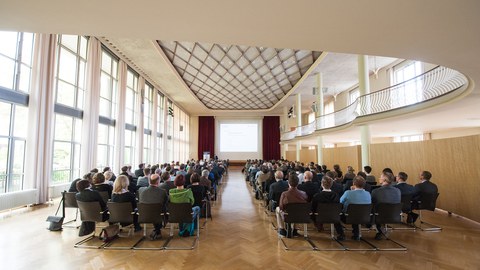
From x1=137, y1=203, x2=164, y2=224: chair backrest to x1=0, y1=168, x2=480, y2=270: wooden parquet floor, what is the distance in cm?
48

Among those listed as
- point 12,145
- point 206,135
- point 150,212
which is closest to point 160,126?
point 206,135

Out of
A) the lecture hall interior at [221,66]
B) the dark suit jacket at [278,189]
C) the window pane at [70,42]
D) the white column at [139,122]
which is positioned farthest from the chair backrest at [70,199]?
the white column at [139,122]

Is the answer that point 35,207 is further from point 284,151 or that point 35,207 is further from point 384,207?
A: point 284,151

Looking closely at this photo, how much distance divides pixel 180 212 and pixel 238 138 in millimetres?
25036

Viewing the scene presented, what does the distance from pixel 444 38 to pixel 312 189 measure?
3270 mm

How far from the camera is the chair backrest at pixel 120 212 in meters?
3.94

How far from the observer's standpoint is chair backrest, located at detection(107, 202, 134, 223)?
3943 millimetres

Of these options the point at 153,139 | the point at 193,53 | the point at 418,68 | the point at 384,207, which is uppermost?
the point at 193,53

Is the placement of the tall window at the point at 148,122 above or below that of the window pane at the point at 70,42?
below

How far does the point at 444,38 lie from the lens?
134 inches

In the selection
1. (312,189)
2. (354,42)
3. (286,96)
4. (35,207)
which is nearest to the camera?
(354,42)

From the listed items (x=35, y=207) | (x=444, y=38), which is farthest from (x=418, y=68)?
(x=35, y=207)

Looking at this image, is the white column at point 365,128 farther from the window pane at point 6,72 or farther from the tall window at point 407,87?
the window pane at point 6,72

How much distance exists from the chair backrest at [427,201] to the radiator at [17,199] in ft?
31.6
